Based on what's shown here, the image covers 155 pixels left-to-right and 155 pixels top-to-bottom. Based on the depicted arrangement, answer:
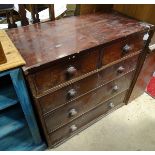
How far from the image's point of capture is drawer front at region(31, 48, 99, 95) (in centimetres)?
90

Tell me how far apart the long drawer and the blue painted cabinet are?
0.37 feet

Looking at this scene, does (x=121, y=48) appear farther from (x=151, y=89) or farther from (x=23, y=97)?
(x=151, y=89)

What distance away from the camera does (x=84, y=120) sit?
60.1 inches

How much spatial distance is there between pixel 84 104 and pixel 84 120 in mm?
264

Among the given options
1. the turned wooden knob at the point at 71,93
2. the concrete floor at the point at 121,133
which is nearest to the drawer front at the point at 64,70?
the turned wooden knob at the point at 71,93

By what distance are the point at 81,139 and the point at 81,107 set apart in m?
0.42

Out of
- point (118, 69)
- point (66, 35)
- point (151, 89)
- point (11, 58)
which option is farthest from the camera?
point (151, 89)

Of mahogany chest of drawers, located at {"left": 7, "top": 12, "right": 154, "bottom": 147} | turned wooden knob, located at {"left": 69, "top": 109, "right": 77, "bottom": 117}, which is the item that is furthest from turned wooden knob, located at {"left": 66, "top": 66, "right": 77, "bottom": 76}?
turned wooden knob, located at {"left": 69, "top": 109, "right": 77, "bottom": 117}

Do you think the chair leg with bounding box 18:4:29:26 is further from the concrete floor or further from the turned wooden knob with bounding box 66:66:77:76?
the concrete floor

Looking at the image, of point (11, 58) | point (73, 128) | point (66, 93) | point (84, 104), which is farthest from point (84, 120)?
point (11, 58)

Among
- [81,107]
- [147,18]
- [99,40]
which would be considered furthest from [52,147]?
[147,18]

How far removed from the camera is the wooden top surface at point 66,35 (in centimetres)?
91

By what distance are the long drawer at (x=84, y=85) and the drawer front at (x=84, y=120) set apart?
0.32 metres

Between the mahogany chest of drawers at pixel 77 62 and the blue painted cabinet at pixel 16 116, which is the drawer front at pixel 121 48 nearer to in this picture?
the mahogany chest of drawers at pixel 77 62
